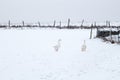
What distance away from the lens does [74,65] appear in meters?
9.81

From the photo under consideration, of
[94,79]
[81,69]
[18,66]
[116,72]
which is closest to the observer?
[94,79]

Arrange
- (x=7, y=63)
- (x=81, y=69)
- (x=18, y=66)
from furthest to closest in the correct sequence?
→ (x=7, y=63) < (x=18, y=66) < (x=81, y=69)

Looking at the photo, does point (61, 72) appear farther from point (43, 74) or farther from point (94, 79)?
point (94, 79)

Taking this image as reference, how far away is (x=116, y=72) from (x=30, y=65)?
3.74 meters

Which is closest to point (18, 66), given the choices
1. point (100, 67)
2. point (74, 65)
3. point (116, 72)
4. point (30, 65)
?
point (30, 65)

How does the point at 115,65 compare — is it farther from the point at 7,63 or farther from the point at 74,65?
the point at 7,63

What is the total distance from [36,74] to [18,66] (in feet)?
5.28

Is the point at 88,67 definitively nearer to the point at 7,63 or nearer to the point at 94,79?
the point at 94,79

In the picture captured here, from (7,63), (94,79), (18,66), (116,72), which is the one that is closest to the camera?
(94,79)

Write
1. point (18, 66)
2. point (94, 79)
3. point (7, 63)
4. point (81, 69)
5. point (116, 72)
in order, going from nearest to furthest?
point (94, 79)
point (116, 72)
point (81, 69)
point (18, 66)
point (7, 63)

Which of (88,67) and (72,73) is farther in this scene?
(88,67)

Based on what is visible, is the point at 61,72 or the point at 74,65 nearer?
the point at 61,72

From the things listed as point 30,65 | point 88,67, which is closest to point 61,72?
point 88,67

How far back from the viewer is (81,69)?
355 inches
